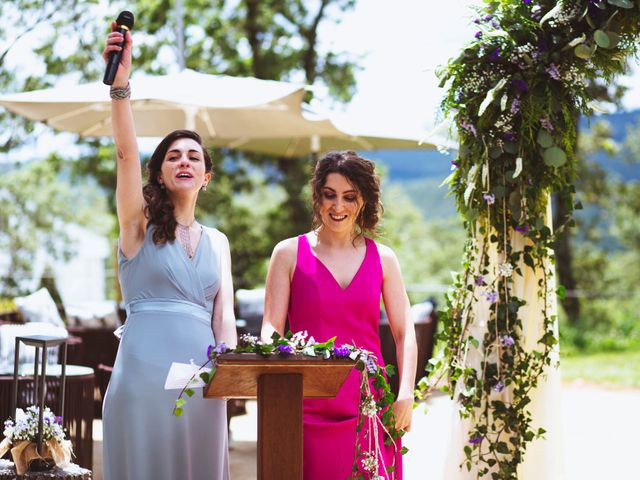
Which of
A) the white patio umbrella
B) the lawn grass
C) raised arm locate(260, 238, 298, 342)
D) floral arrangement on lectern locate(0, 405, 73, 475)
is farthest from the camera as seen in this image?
the lawn grass

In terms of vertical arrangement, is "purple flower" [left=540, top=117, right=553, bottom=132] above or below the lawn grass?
above

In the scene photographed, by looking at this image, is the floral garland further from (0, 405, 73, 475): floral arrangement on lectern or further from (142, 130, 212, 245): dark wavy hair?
(0, 405, 73, 475): floral arrangement on lectern

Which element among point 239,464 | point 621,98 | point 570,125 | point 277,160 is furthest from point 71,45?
point 570,125

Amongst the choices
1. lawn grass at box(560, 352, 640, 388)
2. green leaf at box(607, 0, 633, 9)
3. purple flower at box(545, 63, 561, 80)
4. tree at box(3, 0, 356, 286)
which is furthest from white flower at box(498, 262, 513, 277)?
tree at box(3, 0, 356, 286)

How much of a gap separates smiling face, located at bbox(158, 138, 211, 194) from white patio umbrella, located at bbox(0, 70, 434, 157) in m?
3.82

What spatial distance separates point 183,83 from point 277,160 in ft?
39.8

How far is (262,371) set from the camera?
2.62 meters

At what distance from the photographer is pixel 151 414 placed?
10.1ft

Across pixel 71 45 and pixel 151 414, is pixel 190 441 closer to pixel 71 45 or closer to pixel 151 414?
pixel 151 414

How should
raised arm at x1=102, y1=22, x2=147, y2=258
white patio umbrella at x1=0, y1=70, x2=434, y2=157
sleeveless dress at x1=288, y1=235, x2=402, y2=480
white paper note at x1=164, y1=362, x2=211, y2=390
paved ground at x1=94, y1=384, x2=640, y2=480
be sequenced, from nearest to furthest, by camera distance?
white paper note at x1=164, y1=362, x2=211, y2=390 < raised arm at x1=102, y1=22, x2=147, y2=258 < sleeveless dress at x1=288, y1=235, x2=402, y2=480 < paved ground at x1=94, y1=384, x2=640, y2=480 < white patio umbrella at x1=0, y1=70, x2=434, y2=157

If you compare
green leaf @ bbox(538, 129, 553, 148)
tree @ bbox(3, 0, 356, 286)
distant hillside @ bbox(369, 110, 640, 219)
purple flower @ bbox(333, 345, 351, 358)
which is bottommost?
purple flower @ bbox(333, 345, 351, 358)

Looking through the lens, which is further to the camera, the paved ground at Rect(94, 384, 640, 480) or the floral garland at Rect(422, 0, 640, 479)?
the paved ground at Rect(94, 384, 640, 480)

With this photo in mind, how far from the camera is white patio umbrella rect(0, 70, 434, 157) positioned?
7309 millimetres

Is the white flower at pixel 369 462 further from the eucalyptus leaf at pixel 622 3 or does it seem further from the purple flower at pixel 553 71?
the eucalyptus leaf at pixel 622 3
